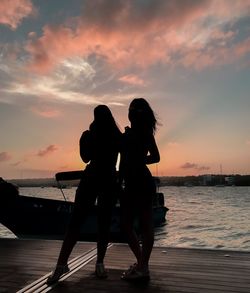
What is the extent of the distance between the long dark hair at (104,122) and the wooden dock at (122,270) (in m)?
1.86

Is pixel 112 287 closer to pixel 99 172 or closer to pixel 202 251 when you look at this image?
pixel 99 172

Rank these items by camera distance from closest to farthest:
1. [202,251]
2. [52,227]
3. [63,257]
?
[63,257] → [202,251] → [52,227]

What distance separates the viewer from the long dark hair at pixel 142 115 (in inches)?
189

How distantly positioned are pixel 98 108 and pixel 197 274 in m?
2.55

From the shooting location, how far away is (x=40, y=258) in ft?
20.3

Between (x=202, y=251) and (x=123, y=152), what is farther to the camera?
(x=202, y=251)

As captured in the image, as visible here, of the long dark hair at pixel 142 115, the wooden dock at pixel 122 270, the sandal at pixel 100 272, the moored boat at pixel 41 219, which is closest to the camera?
the wooden dock at pixel 122 270

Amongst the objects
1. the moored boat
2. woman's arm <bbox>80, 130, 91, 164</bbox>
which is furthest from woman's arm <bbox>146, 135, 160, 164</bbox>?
the moored boat

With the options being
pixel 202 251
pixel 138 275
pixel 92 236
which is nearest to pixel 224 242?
pixel 92 236

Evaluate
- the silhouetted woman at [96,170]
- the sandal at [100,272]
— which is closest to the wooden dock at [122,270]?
the sandal at [100,272]

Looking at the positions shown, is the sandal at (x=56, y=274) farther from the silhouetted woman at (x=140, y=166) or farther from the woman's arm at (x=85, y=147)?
the woman's arm at (x=85, y=147)

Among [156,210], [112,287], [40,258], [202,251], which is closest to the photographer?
[112,287]

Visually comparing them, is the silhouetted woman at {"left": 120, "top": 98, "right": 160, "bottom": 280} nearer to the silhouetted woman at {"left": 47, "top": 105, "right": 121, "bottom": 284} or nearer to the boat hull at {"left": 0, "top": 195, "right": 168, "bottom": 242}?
the silhouetted woman at {"left": 47, "top": 105, "right": 121, "bottom": 284}

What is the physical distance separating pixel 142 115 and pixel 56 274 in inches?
88.3
